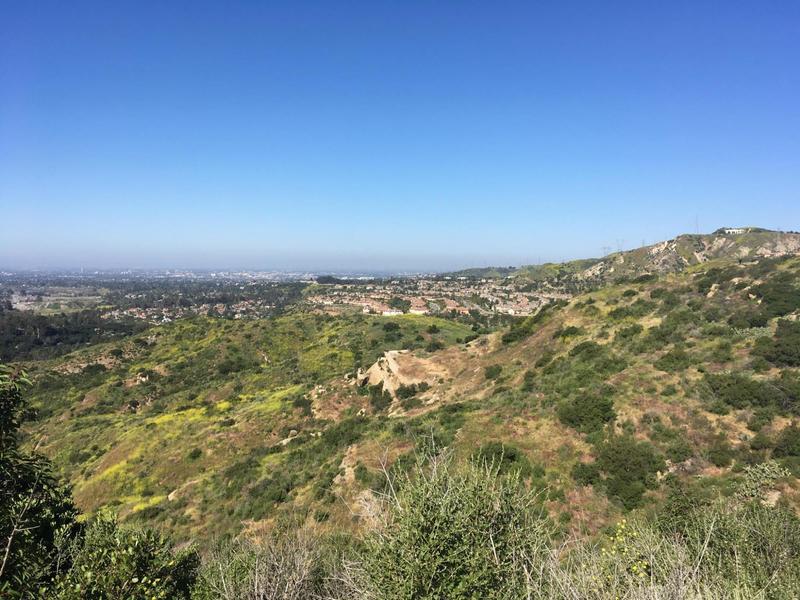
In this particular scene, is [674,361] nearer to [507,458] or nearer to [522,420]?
[522,420]

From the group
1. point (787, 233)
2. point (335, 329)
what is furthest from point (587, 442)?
point (787, 233)

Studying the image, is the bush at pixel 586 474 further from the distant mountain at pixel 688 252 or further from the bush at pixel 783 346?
the distant mountain at pixel 688 252

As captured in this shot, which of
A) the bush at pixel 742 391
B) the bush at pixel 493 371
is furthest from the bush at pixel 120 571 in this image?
the bush at pixel 493 371

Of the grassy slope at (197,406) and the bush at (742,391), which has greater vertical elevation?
the bush at (742,391)

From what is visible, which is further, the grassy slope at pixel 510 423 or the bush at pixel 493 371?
the bush at pixel 493 371

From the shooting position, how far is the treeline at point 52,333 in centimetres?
11744

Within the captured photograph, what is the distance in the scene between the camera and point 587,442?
24.0 m

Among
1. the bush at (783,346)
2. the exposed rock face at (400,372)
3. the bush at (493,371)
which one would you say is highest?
the bush at (783,346)

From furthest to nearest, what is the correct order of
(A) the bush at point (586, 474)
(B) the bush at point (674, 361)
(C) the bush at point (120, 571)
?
(B) the bush at point (674, 361)
(A) the bush at point (586, 474)
(C) the bush at point (120, 571)

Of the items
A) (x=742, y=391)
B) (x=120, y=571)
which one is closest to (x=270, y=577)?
(x=120, y=571)

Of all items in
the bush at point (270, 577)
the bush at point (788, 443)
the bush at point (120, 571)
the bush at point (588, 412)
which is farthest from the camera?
the bush at point (588, 412)

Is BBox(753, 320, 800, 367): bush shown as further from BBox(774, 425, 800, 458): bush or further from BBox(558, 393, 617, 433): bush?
BBox(558, 393, 617, 433): bush

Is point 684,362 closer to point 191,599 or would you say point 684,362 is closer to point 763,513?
point 763,513

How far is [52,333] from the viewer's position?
13688 centimetres
